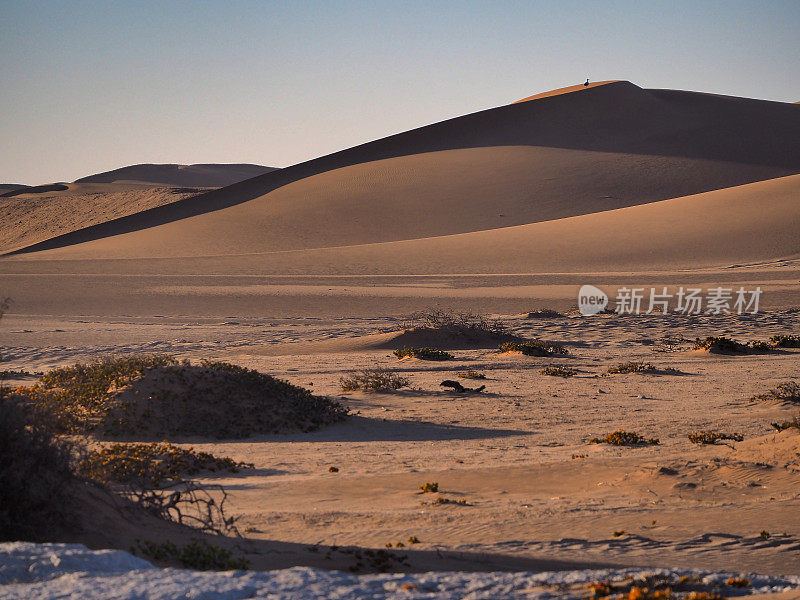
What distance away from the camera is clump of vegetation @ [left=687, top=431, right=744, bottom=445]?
896 cm

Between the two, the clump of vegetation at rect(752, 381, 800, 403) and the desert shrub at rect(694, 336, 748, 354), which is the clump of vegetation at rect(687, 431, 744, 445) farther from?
the desert shrub at rect(694, 336, 748, 354)

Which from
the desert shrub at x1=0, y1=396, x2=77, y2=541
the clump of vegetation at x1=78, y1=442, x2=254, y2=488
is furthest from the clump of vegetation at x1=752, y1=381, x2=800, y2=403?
the desert shrub at x1=0, y1=396, x2=77, y2=541

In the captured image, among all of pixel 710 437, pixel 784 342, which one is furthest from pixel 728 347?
pixel 710 437

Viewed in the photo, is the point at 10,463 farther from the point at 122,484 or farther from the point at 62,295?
the point at 62,295

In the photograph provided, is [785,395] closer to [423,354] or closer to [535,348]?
[535,348]

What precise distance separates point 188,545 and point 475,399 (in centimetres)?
774

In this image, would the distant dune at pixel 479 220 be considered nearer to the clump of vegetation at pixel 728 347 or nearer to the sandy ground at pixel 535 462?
the clump of vegetation at pixel 728 347

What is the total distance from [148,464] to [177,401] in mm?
3204

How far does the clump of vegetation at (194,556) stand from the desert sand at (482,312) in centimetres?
26

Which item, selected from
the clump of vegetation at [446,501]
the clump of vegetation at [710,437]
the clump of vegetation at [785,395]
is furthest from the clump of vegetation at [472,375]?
the clump of vegetation at [446,501]

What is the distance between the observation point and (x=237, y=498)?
6973 mm

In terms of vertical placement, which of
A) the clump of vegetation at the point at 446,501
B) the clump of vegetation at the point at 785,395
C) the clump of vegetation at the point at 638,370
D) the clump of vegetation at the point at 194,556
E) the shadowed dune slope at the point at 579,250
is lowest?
the clump of vegetation at the point at 446,501

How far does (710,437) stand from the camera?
9000mm

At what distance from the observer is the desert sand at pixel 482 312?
610 centimetres
